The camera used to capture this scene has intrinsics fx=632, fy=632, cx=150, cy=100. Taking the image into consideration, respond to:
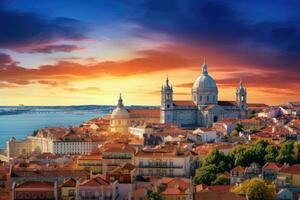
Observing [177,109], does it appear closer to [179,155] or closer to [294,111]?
[294,111]

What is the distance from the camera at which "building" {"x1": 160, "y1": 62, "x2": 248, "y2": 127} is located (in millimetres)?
45344

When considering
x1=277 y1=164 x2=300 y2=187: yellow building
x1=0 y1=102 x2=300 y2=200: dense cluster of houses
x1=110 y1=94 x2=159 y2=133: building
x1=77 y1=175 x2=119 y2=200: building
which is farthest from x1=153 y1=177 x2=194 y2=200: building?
x1=110 y1=94 x2=159 y2=133: building

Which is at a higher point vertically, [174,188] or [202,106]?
[202,106]

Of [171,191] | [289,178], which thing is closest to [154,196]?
[171,191]

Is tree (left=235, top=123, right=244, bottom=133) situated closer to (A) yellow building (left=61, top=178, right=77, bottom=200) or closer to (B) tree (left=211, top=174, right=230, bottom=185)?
(B) tree (left=211, top=174, right=230, bottom=185)

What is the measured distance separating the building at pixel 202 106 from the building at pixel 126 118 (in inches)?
65.2

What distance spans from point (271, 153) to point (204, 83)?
27.0 meters

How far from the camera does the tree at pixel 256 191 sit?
15.7 meters

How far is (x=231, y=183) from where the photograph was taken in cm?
1828

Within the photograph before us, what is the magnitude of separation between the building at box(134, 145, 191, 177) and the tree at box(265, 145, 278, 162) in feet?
9.40

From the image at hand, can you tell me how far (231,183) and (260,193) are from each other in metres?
2.56

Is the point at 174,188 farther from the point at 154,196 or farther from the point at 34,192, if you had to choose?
the point at 34,192

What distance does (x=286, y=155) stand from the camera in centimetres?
2116

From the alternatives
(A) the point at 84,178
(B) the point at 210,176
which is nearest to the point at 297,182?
(B) the point at 210,176
